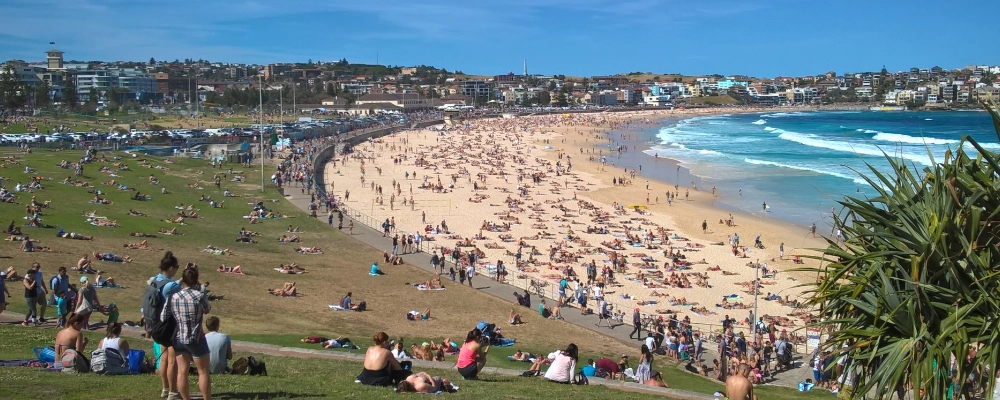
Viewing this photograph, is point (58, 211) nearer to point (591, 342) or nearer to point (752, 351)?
point (591, 342)

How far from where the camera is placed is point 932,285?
5465 millimetres

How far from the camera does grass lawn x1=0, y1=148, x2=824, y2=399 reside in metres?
13.0

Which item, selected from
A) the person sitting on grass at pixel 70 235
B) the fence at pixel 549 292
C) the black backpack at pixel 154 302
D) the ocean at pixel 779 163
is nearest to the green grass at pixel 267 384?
the black backpack at pixel 154 302

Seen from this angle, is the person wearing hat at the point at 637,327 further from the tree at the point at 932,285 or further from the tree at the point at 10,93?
the tree at the point at 10,93

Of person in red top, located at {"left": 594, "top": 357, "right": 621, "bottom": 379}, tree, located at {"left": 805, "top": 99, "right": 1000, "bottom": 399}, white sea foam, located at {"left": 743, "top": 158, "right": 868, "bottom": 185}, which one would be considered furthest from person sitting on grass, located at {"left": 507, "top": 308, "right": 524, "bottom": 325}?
white sea foam, located at {"left": 743, "top": 158, "right": 868, "bottom": 185}

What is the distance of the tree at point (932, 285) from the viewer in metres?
5.31

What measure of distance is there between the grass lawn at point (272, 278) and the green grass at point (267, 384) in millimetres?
242

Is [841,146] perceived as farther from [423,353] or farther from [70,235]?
[423,353]

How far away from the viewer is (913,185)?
20.0 ft

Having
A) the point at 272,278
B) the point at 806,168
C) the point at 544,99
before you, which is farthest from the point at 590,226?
the point at 544,99

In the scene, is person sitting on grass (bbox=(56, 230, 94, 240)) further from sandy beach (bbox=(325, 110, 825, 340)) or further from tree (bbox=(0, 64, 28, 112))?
tree (bbox=(0, 64, 28, 112))

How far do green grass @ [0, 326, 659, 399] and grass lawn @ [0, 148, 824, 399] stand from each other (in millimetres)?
242

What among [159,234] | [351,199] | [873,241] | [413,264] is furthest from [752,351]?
[351,199]

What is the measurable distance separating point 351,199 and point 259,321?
72.6 feet
